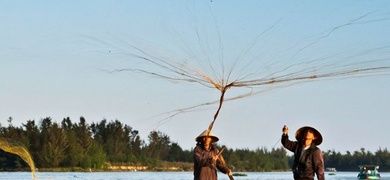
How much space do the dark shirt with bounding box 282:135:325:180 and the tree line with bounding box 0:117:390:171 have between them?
57.9 meters

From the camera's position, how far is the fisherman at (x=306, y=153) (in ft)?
35.3

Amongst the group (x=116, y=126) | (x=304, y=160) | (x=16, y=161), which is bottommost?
(x=304, y=160)

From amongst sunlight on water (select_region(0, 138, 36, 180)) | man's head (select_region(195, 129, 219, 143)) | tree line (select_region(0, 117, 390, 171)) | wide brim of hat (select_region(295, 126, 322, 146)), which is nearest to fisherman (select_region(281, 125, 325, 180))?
wide brim of hat (select_region(295, 126, 322, 146))

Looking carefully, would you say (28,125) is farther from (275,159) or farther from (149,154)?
(275,159)

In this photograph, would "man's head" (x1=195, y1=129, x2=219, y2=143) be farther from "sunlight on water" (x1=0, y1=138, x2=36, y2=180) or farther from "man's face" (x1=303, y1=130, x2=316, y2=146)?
"sunlight on water" (x1=0, y1=138, x2=36, y2=180)

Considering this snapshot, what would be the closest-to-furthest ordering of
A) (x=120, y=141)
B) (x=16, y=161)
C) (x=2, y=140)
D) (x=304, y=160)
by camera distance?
(x=304, y=160) → (x=2, y=140) → (x=16, y=161) → (x=120, y=141)

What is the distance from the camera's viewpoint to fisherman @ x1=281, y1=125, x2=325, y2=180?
10.8m

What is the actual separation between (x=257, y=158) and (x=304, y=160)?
95.9 metres

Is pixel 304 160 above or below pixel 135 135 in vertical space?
below

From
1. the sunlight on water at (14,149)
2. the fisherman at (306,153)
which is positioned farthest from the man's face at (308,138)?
the sunlight on water at (14,149)

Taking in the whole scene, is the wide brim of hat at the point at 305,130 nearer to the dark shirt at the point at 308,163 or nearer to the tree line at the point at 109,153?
the dark shirt at the point at 308,163

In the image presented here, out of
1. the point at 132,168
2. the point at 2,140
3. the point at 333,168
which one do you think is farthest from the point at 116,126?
the point at 2,140

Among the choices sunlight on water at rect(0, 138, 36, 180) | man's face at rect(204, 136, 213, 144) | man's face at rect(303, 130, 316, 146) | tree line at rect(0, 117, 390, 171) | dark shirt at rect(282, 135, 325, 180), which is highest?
tree line at rect(0, 117, 390, 171)

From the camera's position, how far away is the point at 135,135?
346 feet
